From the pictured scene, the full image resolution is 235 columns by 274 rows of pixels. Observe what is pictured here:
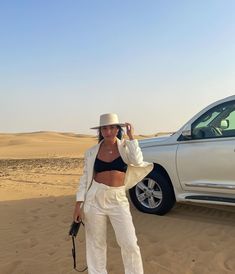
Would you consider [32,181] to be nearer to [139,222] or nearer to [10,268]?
[139,222]

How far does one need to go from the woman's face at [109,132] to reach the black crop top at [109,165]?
221mm

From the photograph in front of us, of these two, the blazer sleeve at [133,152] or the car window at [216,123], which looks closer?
the blazer sleeve at [133,152]

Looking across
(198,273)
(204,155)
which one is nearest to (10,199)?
(204,155)

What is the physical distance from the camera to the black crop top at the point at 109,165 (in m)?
4.25

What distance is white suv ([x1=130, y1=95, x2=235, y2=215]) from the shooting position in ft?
20.8

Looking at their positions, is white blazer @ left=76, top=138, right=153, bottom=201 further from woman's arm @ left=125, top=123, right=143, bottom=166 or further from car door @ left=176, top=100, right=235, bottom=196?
car door @ left=176, top=100, right=235, bottom=196

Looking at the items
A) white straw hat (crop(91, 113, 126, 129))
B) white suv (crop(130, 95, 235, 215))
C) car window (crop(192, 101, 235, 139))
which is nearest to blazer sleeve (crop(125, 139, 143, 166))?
white straw hat (crop(91, 113, 126, 129))

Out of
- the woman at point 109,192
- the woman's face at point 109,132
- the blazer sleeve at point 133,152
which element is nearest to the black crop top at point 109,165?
the woman at point 109,192

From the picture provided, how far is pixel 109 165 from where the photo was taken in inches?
167

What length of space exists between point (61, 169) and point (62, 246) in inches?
351

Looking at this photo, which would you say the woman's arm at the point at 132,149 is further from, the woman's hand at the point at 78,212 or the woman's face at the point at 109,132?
the woman's hand at the point at 78,212

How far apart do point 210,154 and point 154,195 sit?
1236 mm

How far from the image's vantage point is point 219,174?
251 inches

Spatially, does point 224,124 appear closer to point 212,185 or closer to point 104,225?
point 212,185
